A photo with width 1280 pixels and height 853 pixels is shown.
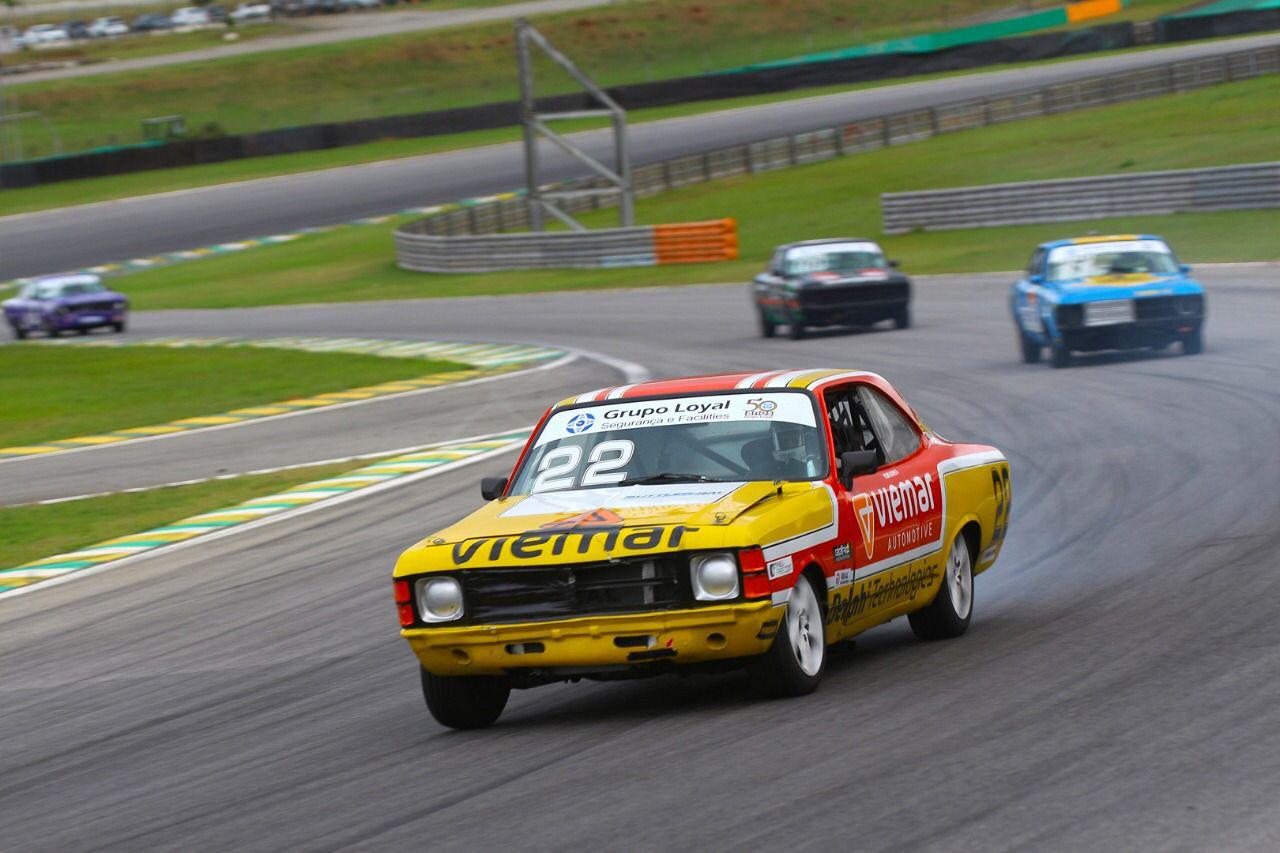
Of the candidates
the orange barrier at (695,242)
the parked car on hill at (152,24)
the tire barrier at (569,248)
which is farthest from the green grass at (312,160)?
the parked car on hill at (152,24)

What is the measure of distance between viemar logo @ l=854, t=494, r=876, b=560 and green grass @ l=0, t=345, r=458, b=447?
16.3m

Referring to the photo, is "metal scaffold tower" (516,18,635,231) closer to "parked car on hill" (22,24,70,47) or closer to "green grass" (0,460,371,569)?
"green grass" (0,460,371,569)

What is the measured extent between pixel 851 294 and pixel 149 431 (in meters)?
9.82

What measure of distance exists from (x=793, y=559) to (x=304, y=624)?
392 centimetres

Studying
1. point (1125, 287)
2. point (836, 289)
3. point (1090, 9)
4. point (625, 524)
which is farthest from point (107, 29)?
point (625, 524)

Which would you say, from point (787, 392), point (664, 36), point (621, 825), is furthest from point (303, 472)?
point (664, 36)

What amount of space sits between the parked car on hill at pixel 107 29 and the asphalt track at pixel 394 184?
4298 centimetres

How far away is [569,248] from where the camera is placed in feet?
143

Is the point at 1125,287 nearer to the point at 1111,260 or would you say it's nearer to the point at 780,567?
the point at 1111,260

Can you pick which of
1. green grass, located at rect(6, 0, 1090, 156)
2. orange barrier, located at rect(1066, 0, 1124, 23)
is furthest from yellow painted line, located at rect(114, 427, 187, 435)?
orange barrier, located at rect(1066, 0, 1124, 23)

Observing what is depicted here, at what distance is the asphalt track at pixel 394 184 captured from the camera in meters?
55.8

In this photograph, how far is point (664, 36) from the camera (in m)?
85.1

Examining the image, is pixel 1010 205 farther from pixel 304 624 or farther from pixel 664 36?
pixel 664 36

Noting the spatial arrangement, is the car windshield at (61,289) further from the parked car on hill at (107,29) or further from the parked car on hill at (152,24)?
the parked car on hill at (152,24)
